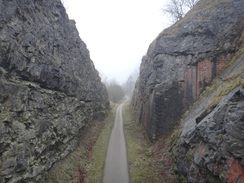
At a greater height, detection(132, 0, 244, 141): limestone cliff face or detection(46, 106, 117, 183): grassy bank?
detection(132, 0, 244, 141): limestone cliff face

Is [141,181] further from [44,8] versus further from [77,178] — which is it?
[44,8]

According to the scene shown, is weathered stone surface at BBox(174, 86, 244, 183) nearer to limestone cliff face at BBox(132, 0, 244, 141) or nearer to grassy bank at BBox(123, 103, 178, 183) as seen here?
grassy bank at BBox(123, 103, 178, 183)

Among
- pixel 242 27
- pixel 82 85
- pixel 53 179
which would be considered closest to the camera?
pixel 53 179

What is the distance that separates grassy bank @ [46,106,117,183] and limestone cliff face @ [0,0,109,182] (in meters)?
0.78

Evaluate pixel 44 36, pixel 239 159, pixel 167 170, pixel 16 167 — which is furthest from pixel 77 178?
pixel 44 36

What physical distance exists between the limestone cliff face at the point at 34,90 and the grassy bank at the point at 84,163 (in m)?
0.78

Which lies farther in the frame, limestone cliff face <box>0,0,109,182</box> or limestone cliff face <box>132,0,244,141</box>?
limestone cliff face <box>132,0,244,141</box>

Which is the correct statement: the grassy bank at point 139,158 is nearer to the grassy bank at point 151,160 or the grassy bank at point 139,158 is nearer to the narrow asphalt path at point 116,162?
the grassy bank at point 151,160

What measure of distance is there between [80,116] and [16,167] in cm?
1024

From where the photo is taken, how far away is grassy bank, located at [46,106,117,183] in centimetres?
1200

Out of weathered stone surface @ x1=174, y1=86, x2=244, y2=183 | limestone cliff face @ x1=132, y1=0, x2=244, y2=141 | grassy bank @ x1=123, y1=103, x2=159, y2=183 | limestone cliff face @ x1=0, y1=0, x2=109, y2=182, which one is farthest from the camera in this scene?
limestone cliff face @ x1=132, y1=0, x2=244, y2=141

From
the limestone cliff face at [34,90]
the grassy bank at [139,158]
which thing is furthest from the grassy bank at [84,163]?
the grassy bank at [139,158]

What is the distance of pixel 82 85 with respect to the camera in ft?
68.2

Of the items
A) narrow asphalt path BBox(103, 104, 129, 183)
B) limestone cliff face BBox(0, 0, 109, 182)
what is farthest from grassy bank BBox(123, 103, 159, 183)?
limestone cliff face BBox(0, 0, 109, 182)
